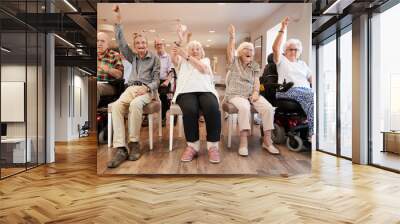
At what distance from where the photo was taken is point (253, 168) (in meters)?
4.45

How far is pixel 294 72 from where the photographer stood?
178 inches

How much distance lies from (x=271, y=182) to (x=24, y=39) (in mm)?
4130

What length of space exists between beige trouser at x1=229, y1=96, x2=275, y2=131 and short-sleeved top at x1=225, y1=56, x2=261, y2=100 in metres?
0.09

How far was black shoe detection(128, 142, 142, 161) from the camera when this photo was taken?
4.45 meters

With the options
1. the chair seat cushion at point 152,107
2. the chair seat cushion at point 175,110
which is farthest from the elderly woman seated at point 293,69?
the chair seat cushion at point 152,107

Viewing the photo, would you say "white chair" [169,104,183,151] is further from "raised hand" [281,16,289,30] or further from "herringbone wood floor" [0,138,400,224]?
Result: "raised hand" [281,16,289,30]

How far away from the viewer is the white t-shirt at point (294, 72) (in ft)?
14.8

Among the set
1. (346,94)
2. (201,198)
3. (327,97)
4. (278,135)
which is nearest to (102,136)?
(201,198)

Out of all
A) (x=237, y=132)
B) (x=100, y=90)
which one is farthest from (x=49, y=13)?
(x=237, y=132)

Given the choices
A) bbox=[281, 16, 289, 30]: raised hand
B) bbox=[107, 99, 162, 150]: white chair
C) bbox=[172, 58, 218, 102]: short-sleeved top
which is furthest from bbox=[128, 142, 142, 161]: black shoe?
bbox=[281, 16, 289, 30]: raised hand

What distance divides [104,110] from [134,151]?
64cm

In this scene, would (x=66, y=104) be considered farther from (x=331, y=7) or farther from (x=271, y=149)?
(x=331, y=7)

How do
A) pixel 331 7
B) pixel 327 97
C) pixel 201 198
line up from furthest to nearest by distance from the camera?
pixel 327 97
pixel 331 7
pixel 201 198

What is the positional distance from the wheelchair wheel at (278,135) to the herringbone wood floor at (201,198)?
1.58ft
